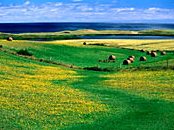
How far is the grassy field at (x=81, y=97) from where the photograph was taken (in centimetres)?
2933

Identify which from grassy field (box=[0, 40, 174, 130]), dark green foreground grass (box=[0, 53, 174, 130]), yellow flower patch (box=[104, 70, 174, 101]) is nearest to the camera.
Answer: dark green foreground grass (box=[0, 53, 174, 130])

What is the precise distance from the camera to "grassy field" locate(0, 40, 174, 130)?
29.3 meters

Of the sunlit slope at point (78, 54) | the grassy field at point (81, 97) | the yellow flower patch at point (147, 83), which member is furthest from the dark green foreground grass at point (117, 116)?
the sunlit slope at point (78, 54)

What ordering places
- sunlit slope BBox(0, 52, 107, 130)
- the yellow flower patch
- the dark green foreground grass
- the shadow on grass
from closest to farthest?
1. the dark green foreground grass
2. the shadow on grass
3. sunlit slope BBox(0, 52, 107, 130)
4. the yellow flower patch

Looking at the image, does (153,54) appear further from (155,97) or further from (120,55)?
(155,97)

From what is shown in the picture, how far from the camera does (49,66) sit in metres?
61.1

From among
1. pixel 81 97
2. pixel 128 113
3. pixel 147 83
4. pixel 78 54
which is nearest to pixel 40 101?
pixel 81 97

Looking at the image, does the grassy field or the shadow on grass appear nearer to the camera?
the shadow on grass

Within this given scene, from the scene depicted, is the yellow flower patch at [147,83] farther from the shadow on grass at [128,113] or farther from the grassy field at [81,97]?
the shadow on grass at [128,113]

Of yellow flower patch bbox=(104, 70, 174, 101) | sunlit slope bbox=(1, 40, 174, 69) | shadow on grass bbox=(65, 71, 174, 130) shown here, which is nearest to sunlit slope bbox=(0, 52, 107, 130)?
shadow on grass bbox=(65, 71, 174, 130)

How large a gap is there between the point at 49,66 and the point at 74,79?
425 inches

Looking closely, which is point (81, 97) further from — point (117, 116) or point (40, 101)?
point (117, 116)

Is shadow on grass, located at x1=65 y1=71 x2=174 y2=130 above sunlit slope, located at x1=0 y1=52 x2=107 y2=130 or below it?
below

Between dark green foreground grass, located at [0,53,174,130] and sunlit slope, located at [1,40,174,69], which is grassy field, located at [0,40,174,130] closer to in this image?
dark green foreground grass, located at [0,53,174,130]
